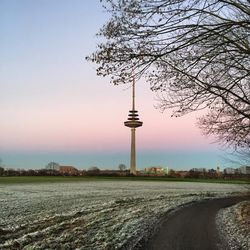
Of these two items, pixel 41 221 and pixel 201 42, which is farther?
pixel 41 221

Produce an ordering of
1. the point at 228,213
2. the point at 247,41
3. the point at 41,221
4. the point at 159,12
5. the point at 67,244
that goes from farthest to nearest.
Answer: the point at 228,213 < the point at 41,221 < the point at 247,41 < the point at 67,244 < the point at 159,12

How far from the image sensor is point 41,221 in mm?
19625

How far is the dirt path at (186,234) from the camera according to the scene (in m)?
13.8

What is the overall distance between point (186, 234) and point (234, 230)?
96.8 inches

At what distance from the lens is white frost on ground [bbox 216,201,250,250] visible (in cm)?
1443

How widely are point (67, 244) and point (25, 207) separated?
43.9 feet

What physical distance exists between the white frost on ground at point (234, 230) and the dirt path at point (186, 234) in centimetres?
32

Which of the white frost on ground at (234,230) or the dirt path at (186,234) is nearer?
the dirt path at (186,234)

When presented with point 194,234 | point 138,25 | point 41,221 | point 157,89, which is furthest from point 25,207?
point 138,25

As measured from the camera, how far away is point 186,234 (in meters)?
16.2

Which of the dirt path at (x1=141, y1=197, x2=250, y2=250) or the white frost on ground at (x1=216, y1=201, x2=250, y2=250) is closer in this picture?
the dirt path at (x1=141, y1=197, x2=250, y2=250)

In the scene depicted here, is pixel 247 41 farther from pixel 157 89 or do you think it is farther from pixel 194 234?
pixel 194 234

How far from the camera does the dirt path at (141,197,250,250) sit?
13.8 metres

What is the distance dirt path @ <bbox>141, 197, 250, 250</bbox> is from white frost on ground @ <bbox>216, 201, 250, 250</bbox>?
0.32 metres
